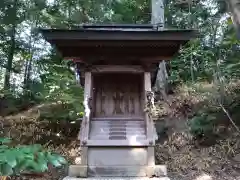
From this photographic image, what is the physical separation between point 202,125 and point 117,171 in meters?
3.16

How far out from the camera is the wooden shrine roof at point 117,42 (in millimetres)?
4215

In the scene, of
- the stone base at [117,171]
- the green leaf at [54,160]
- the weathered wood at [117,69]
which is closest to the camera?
the green leaf at [54,160]

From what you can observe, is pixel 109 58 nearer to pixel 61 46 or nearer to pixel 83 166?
pixel 61 46

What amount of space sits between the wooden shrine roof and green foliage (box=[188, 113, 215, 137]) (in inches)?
104

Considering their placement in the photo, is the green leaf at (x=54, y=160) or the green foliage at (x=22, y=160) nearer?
the green foliage at (x=22, y=160)

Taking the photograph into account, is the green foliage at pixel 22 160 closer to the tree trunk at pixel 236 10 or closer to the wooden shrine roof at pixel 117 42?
the wooden shrine roof at pixel 117 42

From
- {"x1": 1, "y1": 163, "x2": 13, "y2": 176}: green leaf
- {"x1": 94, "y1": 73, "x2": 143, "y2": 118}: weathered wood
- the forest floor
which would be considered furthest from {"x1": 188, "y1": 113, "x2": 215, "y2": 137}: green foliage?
{"x1": 1, "y1": 163, "x2": 13, "y2": 176}: green leaf

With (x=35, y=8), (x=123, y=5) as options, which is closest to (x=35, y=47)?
(x=35, y=8)

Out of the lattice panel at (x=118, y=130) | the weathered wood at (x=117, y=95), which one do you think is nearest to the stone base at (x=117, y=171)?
the lattice panel at (x=118, y=130)

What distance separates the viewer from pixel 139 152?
435 centimetres

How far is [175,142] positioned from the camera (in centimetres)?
643

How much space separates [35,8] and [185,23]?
598 cm

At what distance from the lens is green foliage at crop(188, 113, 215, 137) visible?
642 centimetres

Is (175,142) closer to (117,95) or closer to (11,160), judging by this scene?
(117,95)
